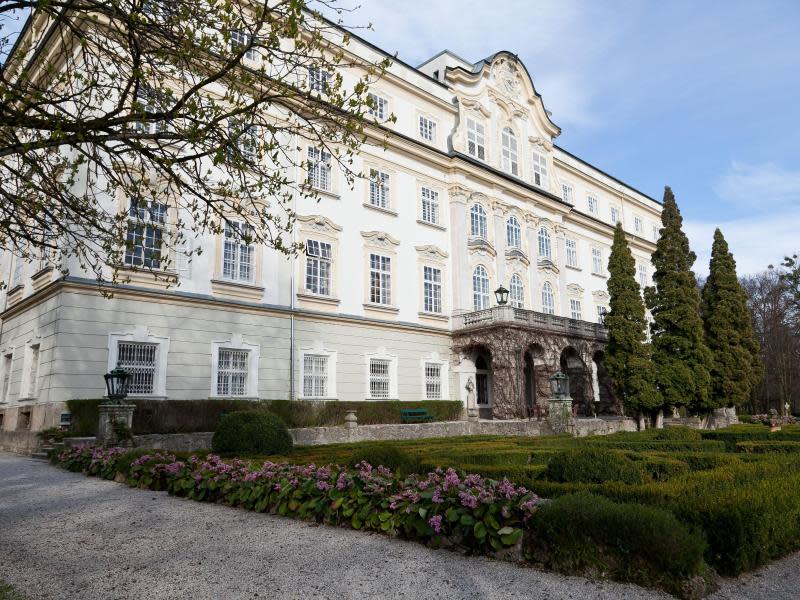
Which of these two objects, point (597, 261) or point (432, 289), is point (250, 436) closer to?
point (432, 289)

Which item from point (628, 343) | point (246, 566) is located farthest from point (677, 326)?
point (246, 566)

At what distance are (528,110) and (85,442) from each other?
3035cm

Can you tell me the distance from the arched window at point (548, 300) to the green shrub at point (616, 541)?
1151 inches

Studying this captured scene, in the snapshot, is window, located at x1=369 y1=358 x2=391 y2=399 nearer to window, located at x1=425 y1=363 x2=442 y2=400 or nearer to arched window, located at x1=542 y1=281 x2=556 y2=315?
window, located at x1=425 y1=363 x2=442 y2=400

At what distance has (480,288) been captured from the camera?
97.5 feet

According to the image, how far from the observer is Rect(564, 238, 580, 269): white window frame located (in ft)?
125

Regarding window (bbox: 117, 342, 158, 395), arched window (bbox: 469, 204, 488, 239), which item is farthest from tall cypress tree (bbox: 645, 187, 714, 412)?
window (bbox: 117, 342, 158, 395)

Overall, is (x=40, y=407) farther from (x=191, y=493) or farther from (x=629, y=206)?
(x=629, y=206)

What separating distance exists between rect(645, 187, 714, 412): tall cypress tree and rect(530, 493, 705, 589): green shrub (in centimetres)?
2230

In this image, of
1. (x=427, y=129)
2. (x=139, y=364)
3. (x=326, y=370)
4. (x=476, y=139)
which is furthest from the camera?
(x=476, y=139)

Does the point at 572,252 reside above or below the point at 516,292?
above

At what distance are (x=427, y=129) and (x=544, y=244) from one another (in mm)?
10310

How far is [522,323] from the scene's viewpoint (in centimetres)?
2717

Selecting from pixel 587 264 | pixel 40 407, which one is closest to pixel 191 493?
pixel 40 407
